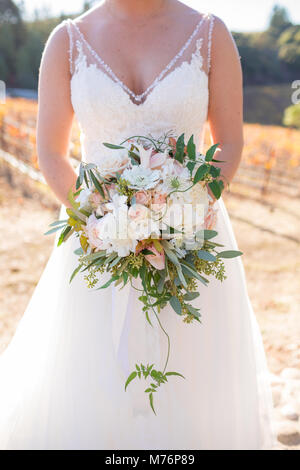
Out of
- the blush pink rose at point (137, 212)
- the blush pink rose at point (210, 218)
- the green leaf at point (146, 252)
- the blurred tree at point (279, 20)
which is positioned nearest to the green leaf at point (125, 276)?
the green leaf at point (146, 252)

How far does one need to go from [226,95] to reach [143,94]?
38cm

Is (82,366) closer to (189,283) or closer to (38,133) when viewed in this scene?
(189,283)

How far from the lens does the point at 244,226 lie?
7.64m

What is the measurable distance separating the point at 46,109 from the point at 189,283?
1057 mm

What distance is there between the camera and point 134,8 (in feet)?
6.88

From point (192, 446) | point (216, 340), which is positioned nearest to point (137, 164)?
point (216, 340)

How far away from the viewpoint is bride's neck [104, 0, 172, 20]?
2086 mm

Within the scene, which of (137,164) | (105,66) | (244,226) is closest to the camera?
(137,164)

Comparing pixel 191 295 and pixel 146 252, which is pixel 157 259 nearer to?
pixel 146 252

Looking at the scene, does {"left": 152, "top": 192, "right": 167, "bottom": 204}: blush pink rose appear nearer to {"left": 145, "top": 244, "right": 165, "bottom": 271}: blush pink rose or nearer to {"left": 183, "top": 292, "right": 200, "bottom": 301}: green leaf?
{"left": 145, "top": 244, "right": 165, "bottom": 271}: blush pink rose

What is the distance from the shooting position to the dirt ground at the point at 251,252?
14.0ft

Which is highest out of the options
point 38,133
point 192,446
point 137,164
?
point 38,133

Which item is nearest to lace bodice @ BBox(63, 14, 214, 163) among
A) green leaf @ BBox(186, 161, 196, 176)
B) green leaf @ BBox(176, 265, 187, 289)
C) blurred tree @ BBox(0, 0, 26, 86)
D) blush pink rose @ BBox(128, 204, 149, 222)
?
green leaf @ BBox(186, 161, 196, 176)

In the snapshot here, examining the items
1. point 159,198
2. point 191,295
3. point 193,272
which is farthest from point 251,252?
point 159,198
